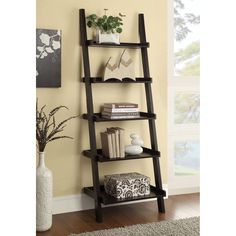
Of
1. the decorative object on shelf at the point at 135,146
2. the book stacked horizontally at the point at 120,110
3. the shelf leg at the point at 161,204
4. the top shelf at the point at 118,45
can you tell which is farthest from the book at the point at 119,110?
the shelf leg at the point at 161,204

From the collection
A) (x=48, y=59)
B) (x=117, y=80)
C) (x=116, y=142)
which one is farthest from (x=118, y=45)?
(x=116, y=142)

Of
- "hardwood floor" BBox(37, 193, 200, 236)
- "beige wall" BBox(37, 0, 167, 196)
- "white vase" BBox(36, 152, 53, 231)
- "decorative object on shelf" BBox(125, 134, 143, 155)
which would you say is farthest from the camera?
"decorative object on shelf" BBox(125, 134, 143, 155)

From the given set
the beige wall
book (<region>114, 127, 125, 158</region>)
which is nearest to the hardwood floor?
the beige wall

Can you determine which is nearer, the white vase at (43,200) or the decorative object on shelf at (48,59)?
the white vase at (43,200)

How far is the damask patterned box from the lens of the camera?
12.7 ft

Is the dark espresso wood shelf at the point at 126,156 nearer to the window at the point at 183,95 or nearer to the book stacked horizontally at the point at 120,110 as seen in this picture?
the book stacked horizontally at the point at 120,110

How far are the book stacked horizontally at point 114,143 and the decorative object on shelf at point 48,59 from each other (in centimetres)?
64

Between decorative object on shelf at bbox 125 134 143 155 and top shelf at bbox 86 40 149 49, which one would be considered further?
decorative object on shelf at bbox 125 134 143 155

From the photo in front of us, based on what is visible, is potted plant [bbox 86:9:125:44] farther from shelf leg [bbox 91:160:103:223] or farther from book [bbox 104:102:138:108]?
shelf leg [bbox 91:160:103:223]

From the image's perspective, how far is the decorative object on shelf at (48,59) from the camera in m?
3.86
